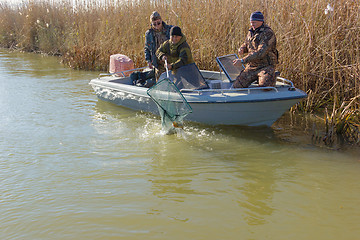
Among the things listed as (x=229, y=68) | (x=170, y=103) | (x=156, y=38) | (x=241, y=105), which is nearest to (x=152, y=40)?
(x=156, y=38)

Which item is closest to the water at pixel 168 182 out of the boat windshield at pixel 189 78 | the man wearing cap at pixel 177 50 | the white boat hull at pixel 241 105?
the white boat hull at pixel 241 105

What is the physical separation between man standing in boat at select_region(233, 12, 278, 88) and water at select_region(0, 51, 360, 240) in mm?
829

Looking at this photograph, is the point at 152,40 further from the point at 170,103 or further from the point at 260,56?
the point at 260,56

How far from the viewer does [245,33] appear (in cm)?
800

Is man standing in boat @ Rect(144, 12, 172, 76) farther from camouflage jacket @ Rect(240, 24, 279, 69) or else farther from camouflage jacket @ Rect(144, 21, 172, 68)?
camouflage jacket @ Rect(240, 24, 279, 69)

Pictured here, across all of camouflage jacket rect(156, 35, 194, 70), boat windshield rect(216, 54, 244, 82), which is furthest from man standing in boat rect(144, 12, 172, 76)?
boat windshield rect(216, 54, 244, 82)

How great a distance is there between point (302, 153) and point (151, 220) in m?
2.57

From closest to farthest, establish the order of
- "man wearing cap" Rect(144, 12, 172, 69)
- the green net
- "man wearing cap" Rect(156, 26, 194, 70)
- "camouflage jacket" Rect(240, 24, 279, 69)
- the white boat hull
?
the white boat hull, "camouflage jacket" Rect(240, 24, 279, 69), the green net, "man wearing cap" Rect(156, 26, 194, 70), "man wearing cap" Rect(144, 12, 172, 69)

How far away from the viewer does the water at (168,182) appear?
3.28 metres

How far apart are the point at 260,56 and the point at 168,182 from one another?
2.62 m

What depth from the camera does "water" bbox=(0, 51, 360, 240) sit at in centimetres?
328

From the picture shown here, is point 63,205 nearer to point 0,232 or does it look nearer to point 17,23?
point 0,232

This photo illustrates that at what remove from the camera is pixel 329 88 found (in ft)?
22.1

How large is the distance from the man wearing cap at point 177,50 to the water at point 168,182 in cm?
113
